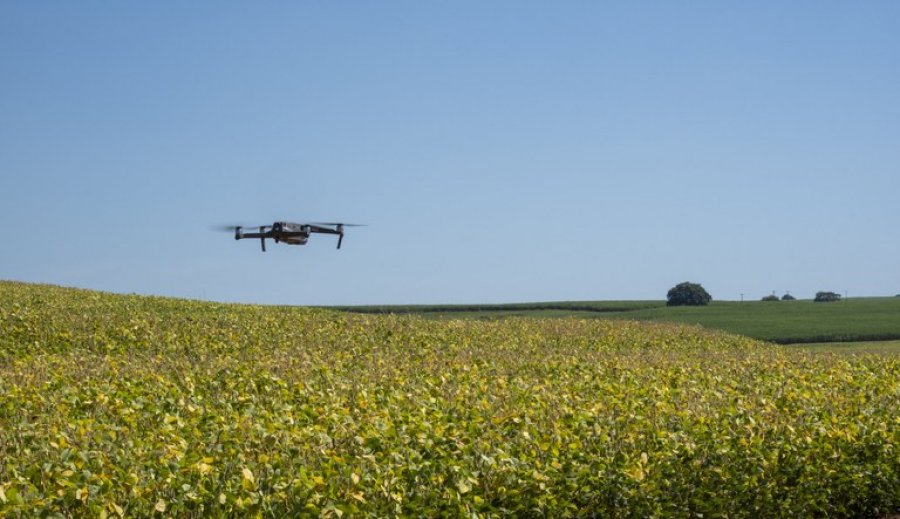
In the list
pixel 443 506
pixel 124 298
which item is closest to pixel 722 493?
pixel 443 506

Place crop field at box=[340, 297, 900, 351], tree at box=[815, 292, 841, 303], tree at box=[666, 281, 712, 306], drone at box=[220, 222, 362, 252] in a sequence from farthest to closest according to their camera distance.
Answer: tree at box=[815, 292, 841, 303]
tree at box=[666, 281, 712, 306]
crop field at box=[340, 297, 900, 351]
drone at box=[220, 222, 362, 252]

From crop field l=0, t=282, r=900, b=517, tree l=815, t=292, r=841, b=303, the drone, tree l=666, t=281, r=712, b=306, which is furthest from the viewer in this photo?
tree l=815, t=292, r=841, b=303

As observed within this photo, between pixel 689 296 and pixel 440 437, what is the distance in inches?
3033

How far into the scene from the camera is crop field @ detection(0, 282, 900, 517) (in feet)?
27.7

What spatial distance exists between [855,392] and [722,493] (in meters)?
6.02

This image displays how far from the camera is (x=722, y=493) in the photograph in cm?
1184

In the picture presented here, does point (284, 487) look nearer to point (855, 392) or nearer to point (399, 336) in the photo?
point (855, 392)

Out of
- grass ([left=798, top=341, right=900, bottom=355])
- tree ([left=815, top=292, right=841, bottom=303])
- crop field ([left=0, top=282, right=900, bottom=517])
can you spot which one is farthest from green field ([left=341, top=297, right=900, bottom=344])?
crop field ([left=0, top=282, right=900, bottom=517])

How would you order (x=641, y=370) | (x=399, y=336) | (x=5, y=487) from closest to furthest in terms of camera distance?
(x=5, y=487) → (x=641, y=370) → (x=399, y=336)

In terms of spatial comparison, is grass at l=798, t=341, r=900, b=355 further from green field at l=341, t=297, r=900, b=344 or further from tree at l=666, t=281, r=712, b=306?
tree at l=666, t=281, r=712, b=306

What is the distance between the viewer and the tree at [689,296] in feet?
275

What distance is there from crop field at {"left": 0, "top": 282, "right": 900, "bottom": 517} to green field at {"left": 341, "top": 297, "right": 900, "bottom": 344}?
32047 millimetres

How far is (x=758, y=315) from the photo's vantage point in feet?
228

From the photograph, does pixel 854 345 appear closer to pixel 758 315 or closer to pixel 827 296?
pixel 758 315
